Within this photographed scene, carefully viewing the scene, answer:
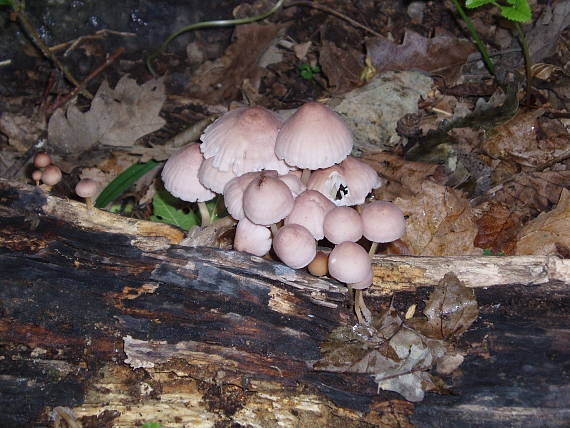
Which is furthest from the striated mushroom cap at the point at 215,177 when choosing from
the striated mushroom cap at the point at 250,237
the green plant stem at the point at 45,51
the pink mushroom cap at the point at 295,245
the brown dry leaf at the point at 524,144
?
the green plant stem at the point at 45,51

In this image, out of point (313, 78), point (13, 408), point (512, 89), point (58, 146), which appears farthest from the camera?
point (313, 78)

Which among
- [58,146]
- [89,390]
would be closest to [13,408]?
[89,390]

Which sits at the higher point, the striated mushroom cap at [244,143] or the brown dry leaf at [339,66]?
the brown dry leaf at [339,66]

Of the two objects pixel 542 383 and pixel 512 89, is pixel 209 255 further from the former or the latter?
pixel 512 89

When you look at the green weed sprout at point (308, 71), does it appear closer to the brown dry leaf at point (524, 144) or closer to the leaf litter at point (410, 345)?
the brown dry leaf at point (524, 144)

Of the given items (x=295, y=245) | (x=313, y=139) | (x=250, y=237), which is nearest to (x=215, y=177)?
(x=250, y=237)

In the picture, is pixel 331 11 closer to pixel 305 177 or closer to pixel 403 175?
pixel 403 175

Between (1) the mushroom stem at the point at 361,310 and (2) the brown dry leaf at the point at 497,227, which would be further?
(2) the brown dry leaf at the point at 497,227
